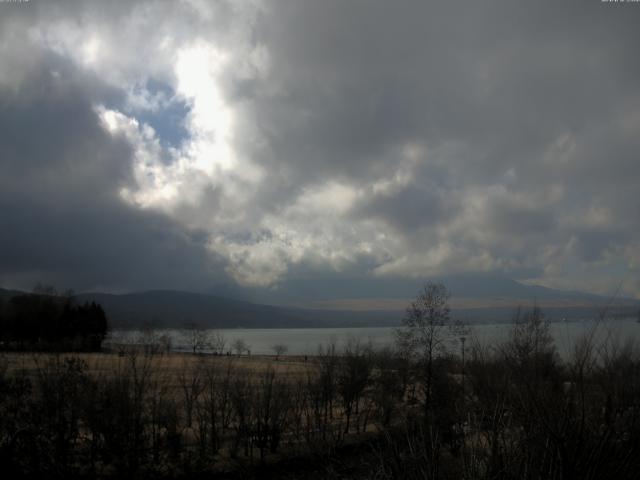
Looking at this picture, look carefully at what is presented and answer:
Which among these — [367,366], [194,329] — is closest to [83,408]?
[367,366]

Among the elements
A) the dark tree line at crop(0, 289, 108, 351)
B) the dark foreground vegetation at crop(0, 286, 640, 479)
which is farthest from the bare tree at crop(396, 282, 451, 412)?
the dark tree line at crop(0, 289, 108, 351)

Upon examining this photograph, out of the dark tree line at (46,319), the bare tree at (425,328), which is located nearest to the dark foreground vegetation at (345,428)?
the bare tree at (425,328)

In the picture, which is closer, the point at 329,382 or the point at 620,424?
the point at 620,424

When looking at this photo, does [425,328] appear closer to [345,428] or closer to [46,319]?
[345,428]

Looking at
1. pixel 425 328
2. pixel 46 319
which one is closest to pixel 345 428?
pixel 425 328

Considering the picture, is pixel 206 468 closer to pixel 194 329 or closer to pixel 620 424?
pixel 620 424

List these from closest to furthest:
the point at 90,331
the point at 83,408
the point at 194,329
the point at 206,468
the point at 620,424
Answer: the point at 620,424 → the point at 83,408 → the point at 206,468 → the point at 90,331 → the point at 194,329

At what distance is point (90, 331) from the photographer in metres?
120

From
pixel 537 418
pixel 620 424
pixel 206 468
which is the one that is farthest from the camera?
pixel 206 468

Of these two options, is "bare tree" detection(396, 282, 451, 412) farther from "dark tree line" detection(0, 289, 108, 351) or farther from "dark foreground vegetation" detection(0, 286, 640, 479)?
"dark tree line" detection(0, 289, 108, 351)

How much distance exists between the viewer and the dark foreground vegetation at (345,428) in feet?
19.1

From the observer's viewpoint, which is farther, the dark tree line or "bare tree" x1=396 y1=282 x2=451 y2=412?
the dark tree line

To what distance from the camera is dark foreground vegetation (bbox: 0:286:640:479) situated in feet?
19.1

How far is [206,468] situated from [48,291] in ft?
474
